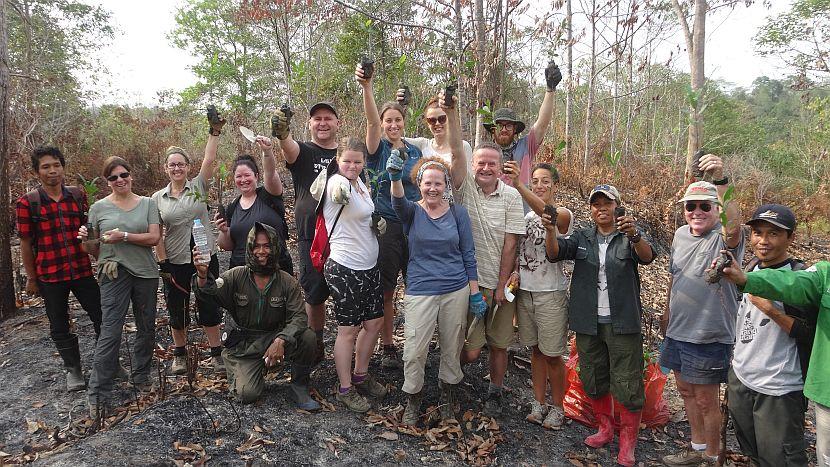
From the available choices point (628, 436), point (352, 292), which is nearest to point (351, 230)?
point (352, 292)

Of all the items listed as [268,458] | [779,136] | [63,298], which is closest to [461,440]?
[268,458]

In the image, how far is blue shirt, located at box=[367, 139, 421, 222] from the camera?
3.59 meters

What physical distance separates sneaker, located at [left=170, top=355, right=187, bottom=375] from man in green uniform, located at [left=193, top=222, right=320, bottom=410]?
2.35 ft

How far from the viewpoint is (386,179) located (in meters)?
3.70

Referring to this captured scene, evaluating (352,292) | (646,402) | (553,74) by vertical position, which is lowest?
(646,402)

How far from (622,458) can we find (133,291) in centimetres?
401

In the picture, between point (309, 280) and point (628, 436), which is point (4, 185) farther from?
point (628, 436)

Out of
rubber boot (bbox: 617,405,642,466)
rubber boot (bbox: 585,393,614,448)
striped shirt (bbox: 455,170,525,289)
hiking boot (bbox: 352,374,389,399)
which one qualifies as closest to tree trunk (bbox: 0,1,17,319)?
hiking boot (bbox: 352,374,389,399)

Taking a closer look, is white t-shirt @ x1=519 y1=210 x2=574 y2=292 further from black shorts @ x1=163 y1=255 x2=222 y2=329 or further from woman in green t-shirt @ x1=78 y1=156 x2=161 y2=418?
woman in green t-shirt @ x1=78 y1=156 x2=161 y2=418

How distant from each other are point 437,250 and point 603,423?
1.90 metres

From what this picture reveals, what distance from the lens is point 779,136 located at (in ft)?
81.4

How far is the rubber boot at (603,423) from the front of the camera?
11.1ft

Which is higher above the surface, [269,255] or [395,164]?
[395,164]

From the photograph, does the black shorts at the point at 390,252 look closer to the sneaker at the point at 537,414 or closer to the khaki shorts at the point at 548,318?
the khaki shorts at the point at 548,318
